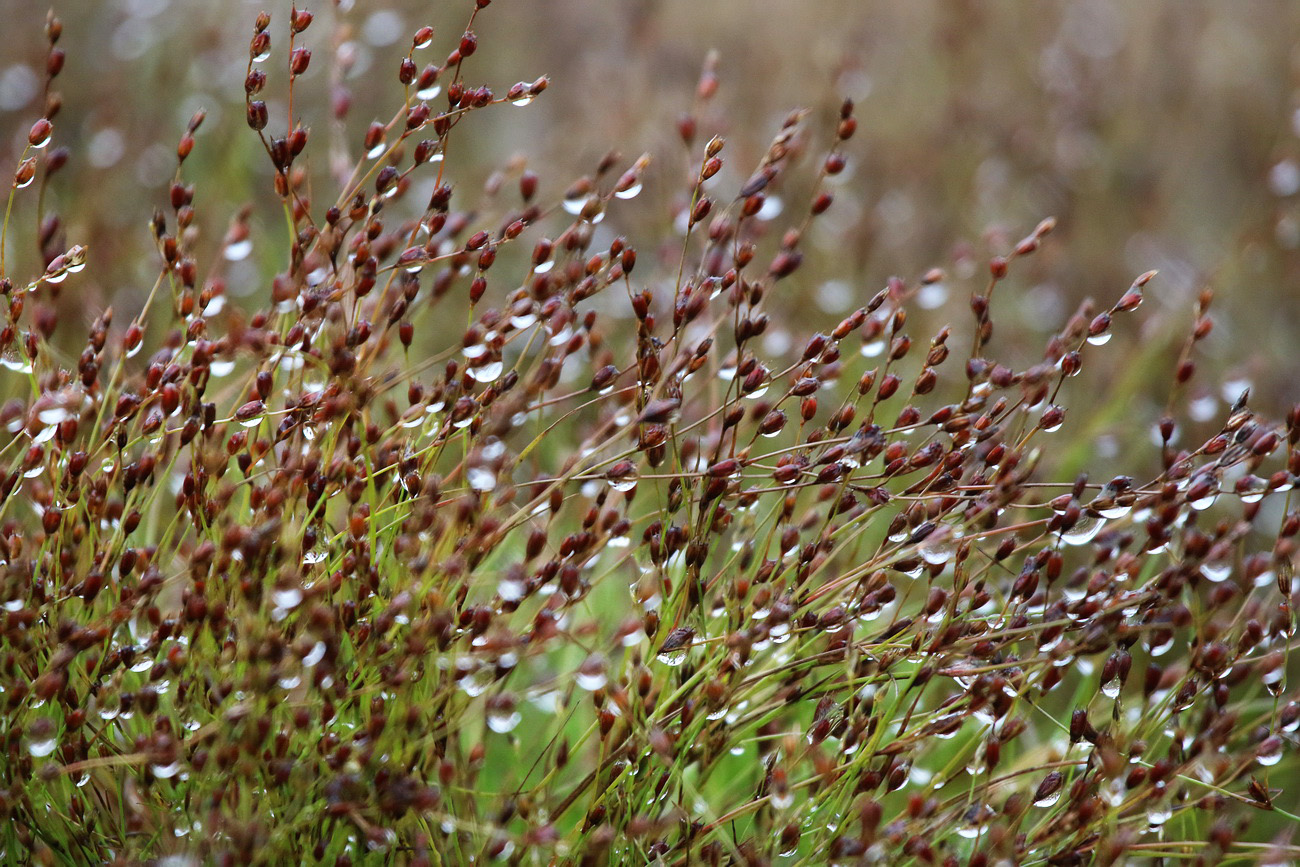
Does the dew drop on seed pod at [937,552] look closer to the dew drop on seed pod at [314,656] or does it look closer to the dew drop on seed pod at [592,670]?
the dew drop on seed pod at [592,670]

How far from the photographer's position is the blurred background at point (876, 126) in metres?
3.80

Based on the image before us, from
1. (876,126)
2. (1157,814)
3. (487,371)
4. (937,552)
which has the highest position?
(487,371)

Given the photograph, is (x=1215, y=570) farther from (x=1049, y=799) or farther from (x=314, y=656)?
(x=314, y=656)

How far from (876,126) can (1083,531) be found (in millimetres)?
4165

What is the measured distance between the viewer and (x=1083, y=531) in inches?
62.1

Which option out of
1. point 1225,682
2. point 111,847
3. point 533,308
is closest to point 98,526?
point 111,847

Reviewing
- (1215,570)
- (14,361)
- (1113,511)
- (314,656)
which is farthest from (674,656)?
(14,361)

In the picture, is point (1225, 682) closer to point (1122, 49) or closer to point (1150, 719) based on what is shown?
point (1150, 719)

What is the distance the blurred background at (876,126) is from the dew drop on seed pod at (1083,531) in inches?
68.7

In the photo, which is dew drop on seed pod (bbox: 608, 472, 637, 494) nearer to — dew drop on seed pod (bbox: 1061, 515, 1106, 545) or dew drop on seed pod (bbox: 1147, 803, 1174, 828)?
dew drop on seed pod (bbox: 1061, 515, 1106, 545)

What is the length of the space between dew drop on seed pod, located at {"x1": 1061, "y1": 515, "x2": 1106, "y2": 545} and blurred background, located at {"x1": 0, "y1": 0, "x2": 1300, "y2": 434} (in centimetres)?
175

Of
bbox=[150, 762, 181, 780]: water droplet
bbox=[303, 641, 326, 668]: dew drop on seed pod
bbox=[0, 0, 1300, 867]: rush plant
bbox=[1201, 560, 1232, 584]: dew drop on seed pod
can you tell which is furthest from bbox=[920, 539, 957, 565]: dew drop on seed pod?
bbox=[150, 762, 181, 780]: water droplet

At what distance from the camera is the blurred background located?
3.80 meters

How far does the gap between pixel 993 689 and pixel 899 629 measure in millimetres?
208
